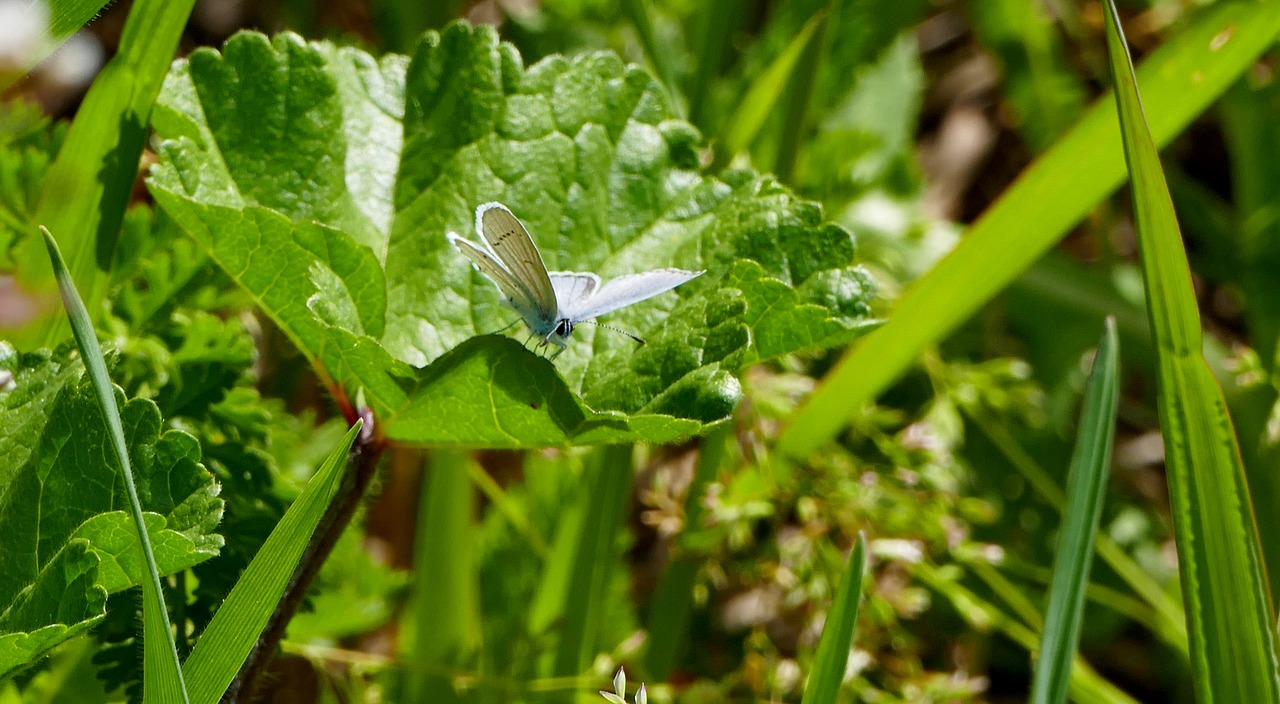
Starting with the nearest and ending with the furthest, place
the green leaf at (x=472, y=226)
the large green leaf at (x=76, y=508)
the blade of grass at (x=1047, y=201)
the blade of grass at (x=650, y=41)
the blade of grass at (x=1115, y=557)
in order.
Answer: the large green leaf at (x=76, y=508) < the green leaf at (x=472, y=226) < the blade of grass at (x=650, y=41) < the blade of grass at (x=1047, y=201) < the blade of grass at (x=1115, y=557)

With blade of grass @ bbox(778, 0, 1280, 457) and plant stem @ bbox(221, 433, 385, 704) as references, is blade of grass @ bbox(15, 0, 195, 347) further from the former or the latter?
blade of grass @ bbox(778, 0, 1280, 457)

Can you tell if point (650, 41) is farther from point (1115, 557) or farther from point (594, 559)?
point (1115, 557)

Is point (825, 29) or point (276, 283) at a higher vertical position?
point (825, 29)

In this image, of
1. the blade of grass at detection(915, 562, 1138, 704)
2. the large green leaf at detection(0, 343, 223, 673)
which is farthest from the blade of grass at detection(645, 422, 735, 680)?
the large green leaf at detection(0, 343, 223, 673)

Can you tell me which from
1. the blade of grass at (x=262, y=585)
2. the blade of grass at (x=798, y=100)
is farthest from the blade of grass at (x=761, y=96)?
the blade of grass at (x=262, y=585)

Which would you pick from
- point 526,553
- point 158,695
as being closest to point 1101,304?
point 526,553

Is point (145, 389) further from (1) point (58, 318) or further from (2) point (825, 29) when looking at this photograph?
(2) point (825, 29)

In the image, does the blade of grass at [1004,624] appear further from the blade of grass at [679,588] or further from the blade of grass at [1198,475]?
the blade of grass at [1198,475]
